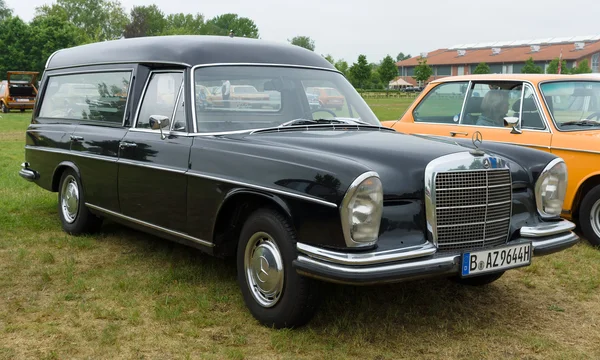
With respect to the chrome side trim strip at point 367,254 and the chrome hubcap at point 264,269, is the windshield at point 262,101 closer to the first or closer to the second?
the chrome hubcap at point 264,269

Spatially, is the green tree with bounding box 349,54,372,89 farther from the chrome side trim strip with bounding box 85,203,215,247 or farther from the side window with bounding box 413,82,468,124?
the chrome side trim strip with bounding box 85,203,215,247

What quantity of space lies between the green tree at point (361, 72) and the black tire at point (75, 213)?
60.7m

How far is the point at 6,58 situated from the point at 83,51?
62.1 m

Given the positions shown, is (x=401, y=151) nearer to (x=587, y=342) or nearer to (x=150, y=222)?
(x=587, y=342)

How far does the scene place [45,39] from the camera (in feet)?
213

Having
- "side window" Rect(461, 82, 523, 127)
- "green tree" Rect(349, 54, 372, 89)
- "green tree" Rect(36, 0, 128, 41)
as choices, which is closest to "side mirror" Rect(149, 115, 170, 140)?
"side window" Rect(461, 82, 523, 127)

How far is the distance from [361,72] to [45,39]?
102 ft

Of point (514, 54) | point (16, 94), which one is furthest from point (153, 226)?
point (514, 54)

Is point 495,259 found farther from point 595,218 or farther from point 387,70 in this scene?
point 387,70

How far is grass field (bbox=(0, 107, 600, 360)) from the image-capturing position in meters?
4.01

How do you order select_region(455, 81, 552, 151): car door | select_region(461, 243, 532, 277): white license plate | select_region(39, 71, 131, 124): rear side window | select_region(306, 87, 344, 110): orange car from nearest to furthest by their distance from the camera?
select_region(461, 243, 532, 277): white license plate → select_region(306, 87, 344, 110): orange car → select_region(39, 71, 131, 124): rear side window → select_region(455, 81, 552, 151): car door

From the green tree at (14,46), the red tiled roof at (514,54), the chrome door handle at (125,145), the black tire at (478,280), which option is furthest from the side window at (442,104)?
the red tiled roof at (514,54)

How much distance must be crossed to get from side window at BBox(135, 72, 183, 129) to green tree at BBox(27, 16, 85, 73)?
61748 millimetres

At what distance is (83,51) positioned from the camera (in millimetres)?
7008
